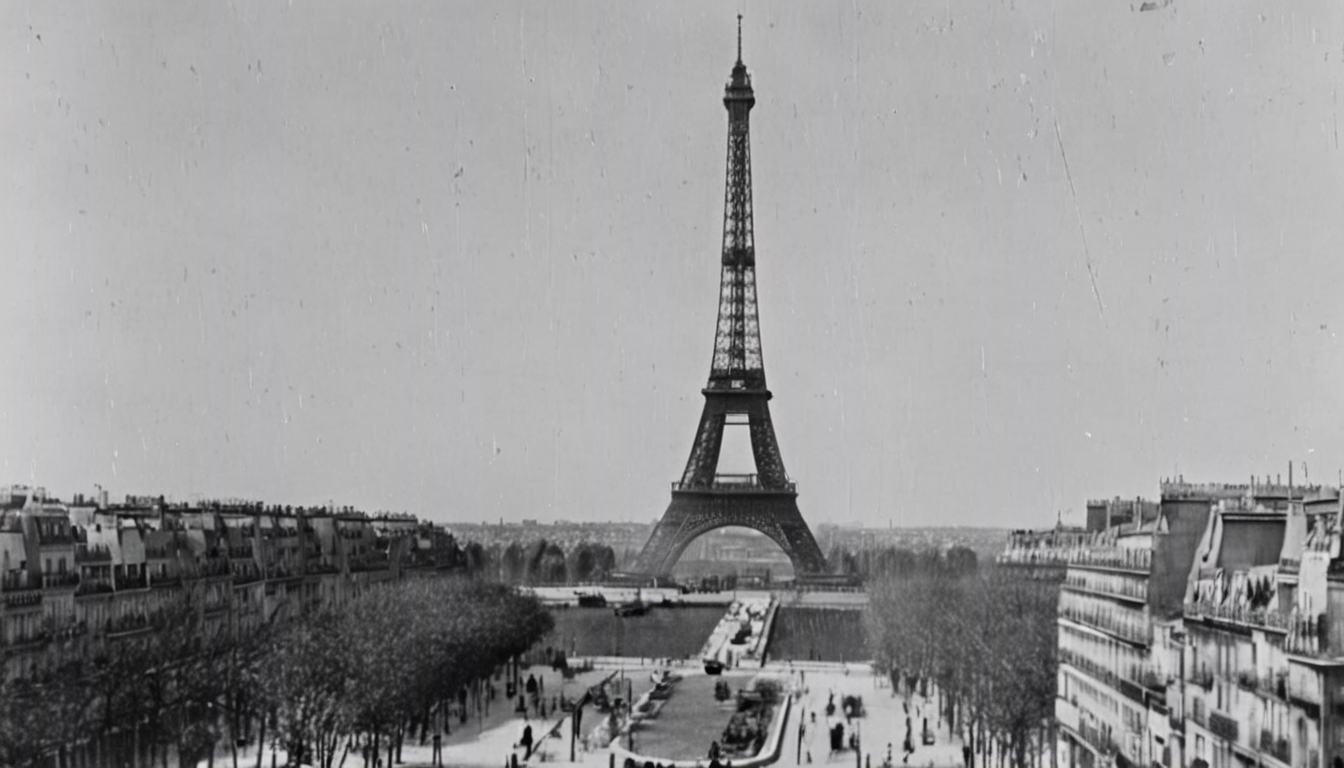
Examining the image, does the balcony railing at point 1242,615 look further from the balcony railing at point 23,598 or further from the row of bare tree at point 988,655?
the balcony railing at point 23,598

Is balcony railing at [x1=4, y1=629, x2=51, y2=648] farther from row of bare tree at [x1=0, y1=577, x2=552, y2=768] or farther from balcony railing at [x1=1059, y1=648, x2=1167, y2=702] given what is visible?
balcony railing at [x1=1059, y1=648, x2=1167, y2=702]

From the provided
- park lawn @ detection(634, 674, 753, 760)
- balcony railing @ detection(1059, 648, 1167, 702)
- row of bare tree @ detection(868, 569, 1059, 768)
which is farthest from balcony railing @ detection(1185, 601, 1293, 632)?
park lawn @ detection(634, 674, 753, 760)

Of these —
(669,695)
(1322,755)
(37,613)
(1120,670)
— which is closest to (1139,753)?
(1120,670)

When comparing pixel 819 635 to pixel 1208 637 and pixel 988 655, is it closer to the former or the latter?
pixel 988 655

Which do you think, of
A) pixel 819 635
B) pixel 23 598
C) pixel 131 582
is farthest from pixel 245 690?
pixel 819 635

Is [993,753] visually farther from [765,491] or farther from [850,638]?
[765,491]
